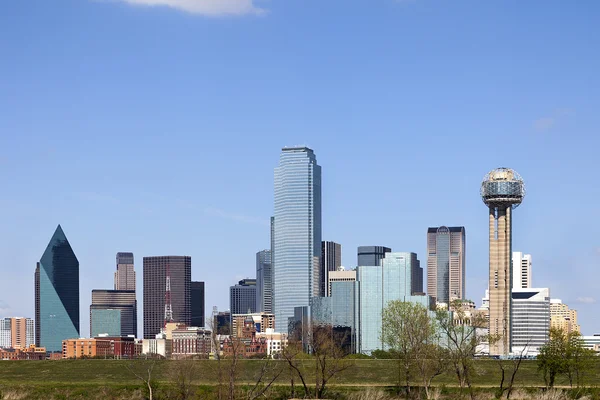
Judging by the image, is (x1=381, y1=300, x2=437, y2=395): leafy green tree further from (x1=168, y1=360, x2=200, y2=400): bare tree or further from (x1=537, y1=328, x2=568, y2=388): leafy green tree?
(x1=168, y1=360, x2=200, y2=400): bare tree

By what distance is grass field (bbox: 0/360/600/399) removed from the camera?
111688 mm

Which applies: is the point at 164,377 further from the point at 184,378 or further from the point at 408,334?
the point at 408,334

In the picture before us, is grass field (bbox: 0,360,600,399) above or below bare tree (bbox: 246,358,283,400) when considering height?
below

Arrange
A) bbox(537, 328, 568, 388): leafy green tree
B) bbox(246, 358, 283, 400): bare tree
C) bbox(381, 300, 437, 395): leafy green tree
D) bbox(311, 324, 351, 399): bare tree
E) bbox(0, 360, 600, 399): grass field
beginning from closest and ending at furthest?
bbox(246, 358, 283, 400): bare tree
bbox(311, 324, 351, 399): bare tree
bbox(537, 328, 568, 388): leafy green tree
bbox(381, 300, 437, 395): leafy green tree
bbox(0, 360, 600, 399): grass field

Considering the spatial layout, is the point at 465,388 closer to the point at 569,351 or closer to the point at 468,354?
the point at 468,354

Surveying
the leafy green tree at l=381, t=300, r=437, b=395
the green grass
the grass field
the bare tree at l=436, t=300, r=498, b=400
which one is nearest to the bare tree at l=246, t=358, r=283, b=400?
the grass field

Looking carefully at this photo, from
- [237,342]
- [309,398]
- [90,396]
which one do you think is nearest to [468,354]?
[309,398]

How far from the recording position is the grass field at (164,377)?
111688mm

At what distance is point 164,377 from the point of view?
128 meters

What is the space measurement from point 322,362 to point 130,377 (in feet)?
114

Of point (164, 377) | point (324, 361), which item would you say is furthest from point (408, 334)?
point (164, 377)

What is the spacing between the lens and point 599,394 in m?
101

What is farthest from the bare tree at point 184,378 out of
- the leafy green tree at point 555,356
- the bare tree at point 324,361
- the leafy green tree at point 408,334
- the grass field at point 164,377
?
the leafy green tree at point 555,356

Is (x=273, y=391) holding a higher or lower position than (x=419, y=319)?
lower
